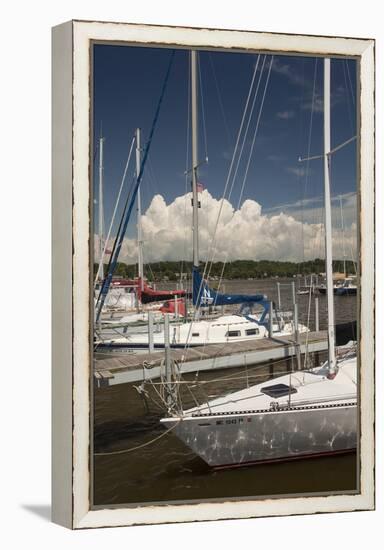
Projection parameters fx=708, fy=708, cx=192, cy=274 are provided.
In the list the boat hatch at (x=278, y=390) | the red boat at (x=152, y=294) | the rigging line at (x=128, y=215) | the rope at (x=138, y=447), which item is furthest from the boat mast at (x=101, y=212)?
the boat hatch at (x=278, y=390)

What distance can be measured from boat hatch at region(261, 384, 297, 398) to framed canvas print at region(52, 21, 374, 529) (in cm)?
2

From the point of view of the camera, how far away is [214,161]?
213 inches

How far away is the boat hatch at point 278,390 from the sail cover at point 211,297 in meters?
0.71

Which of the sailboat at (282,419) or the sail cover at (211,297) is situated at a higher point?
the sail cover at (211,297)

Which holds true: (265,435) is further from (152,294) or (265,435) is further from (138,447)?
(152,294)

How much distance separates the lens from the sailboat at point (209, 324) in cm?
538

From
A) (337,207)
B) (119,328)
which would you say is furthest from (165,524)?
(337,207)

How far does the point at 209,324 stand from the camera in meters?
6.01

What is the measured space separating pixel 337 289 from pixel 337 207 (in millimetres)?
628

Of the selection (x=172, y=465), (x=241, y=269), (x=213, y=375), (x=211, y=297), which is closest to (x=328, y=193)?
(x=241, y=269)

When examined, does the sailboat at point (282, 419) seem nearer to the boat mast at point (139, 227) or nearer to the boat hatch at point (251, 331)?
the boat hatch at point (251, 331)

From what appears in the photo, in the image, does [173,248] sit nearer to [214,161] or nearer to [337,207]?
→ [214,161]

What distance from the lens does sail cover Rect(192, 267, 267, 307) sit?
5.62 metres

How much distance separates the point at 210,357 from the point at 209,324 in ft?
1.07
